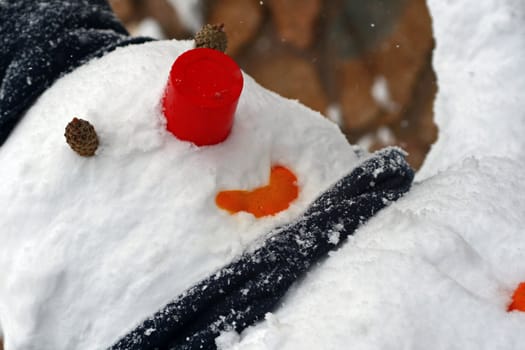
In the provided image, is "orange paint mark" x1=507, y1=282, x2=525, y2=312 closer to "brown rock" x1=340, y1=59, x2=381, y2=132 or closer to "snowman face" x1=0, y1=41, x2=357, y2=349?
"snowman face" x1=0, y1=41, x2=357, y2=349

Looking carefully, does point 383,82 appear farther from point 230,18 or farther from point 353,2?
point 230,18

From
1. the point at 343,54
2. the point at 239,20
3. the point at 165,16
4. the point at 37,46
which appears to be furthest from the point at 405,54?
the point at 37,46

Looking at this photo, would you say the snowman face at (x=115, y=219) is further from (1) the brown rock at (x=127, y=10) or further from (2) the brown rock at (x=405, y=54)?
(1) the brown rock at (x=127, y=10)

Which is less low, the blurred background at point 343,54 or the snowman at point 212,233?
the snowman at point 212,233

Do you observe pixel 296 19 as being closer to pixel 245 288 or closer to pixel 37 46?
pixel 37 46

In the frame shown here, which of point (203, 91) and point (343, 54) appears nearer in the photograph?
point (203, 91)

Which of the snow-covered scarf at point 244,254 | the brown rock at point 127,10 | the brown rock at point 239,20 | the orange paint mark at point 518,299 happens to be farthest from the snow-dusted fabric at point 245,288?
the brown rock at point 127,10

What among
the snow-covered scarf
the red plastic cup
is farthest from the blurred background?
the red plastic cup
